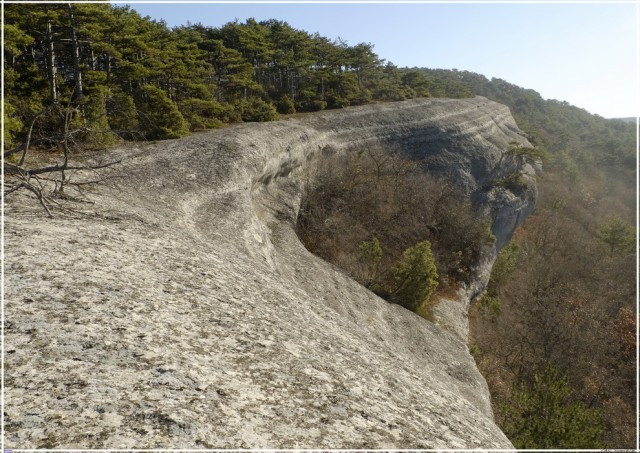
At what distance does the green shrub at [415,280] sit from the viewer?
82.4 ft

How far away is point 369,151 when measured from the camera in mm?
42625

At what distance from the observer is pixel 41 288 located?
659cm

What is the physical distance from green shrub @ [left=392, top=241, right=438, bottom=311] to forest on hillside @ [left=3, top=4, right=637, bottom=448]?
2.66 ft

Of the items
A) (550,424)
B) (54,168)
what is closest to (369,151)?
(550,424)

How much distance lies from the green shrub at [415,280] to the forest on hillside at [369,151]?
31.9 inches

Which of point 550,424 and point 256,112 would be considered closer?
point 550,424

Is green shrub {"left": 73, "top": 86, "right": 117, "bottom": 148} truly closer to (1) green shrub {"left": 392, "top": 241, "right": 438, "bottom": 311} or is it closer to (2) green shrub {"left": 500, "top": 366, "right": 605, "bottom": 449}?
(1) green shrub {"left": 392, "top": 241, "right": 438, "bottom": 311}

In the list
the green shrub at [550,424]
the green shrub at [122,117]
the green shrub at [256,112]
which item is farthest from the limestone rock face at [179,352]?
the green shrub at [256,112]

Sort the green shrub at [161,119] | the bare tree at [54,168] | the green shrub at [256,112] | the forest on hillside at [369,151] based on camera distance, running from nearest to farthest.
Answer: the bare tree at [54,168], the forest on hillside at [369,151], the green shrub at [161,119], the green shrub at [256,112]

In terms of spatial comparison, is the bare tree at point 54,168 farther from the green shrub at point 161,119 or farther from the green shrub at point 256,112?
the green shrub at point 256,112

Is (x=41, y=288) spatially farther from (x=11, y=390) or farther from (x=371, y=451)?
(x=371, y=451)

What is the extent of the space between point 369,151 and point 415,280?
2129 centimetres

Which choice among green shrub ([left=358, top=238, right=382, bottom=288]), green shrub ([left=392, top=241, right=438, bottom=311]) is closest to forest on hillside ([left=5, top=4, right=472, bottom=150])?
green shrub ([left=358, top=238, right=382, bottom=288])

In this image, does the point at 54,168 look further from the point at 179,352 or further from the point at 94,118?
the point at 94,118
